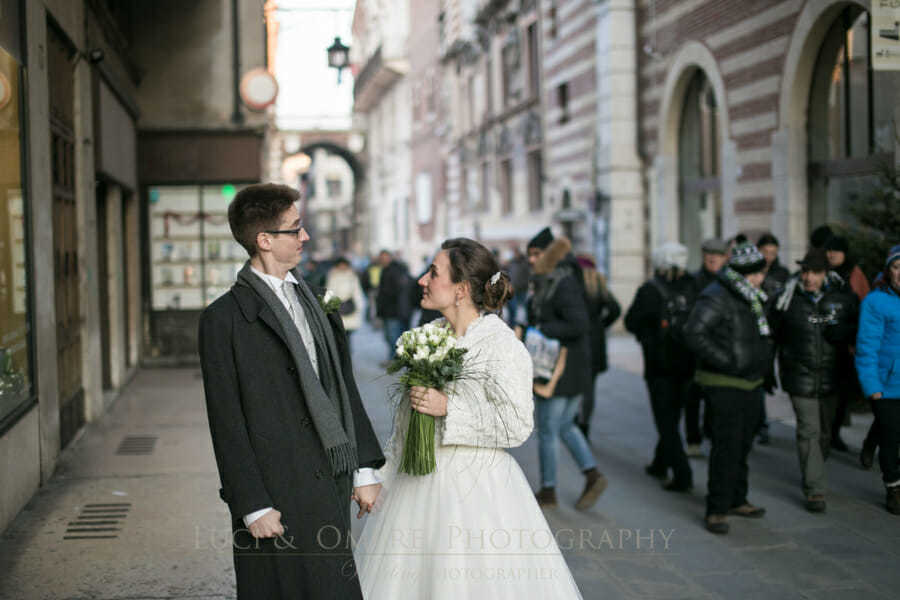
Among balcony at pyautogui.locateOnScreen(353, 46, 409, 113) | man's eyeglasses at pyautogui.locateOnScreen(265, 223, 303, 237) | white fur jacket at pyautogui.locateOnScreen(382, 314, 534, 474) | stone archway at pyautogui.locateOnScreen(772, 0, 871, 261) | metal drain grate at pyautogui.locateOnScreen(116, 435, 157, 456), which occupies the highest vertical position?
balcony at pyautogui.locateOnScreen(353, 46, 409, 113)

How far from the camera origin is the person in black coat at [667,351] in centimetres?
809

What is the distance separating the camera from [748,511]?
720 cm

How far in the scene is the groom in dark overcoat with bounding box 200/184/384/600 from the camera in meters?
3.57

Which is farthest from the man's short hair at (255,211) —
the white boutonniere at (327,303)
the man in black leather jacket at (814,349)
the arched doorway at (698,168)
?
the arched doorway at (698,168)

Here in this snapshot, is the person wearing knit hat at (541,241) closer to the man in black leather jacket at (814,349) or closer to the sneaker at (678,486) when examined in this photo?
the man in black leather jacket at (814,349)

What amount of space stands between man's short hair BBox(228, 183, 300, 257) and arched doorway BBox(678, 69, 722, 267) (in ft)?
46.0

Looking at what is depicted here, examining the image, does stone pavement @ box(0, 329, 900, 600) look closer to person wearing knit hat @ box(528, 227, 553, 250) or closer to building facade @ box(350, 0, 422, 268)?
person wearing knit hat @ box(528, 227, 553, 250)

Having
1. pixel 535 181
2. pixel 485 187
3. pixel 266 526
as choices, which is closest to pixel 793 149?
pixel 266 526

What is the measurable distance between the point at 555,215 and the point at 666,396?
14.8 m

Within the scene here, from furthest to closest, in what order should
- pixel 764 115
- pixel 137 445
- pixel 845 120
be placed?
pixel 764 115 < pixel 845 120 < pixel 137 445

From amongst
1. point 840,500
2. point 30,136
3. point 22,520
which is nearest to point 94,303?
point 30,136

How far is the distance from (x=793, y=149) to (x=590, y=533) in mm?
8615

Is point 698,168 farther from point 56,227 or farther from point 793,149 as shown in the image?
point 56,227

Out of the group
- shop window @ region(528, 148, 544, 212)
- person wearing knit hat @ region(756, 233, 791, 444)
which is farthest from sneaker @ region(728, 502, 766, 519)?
shop window @ region(528, 148, 544, 212)
